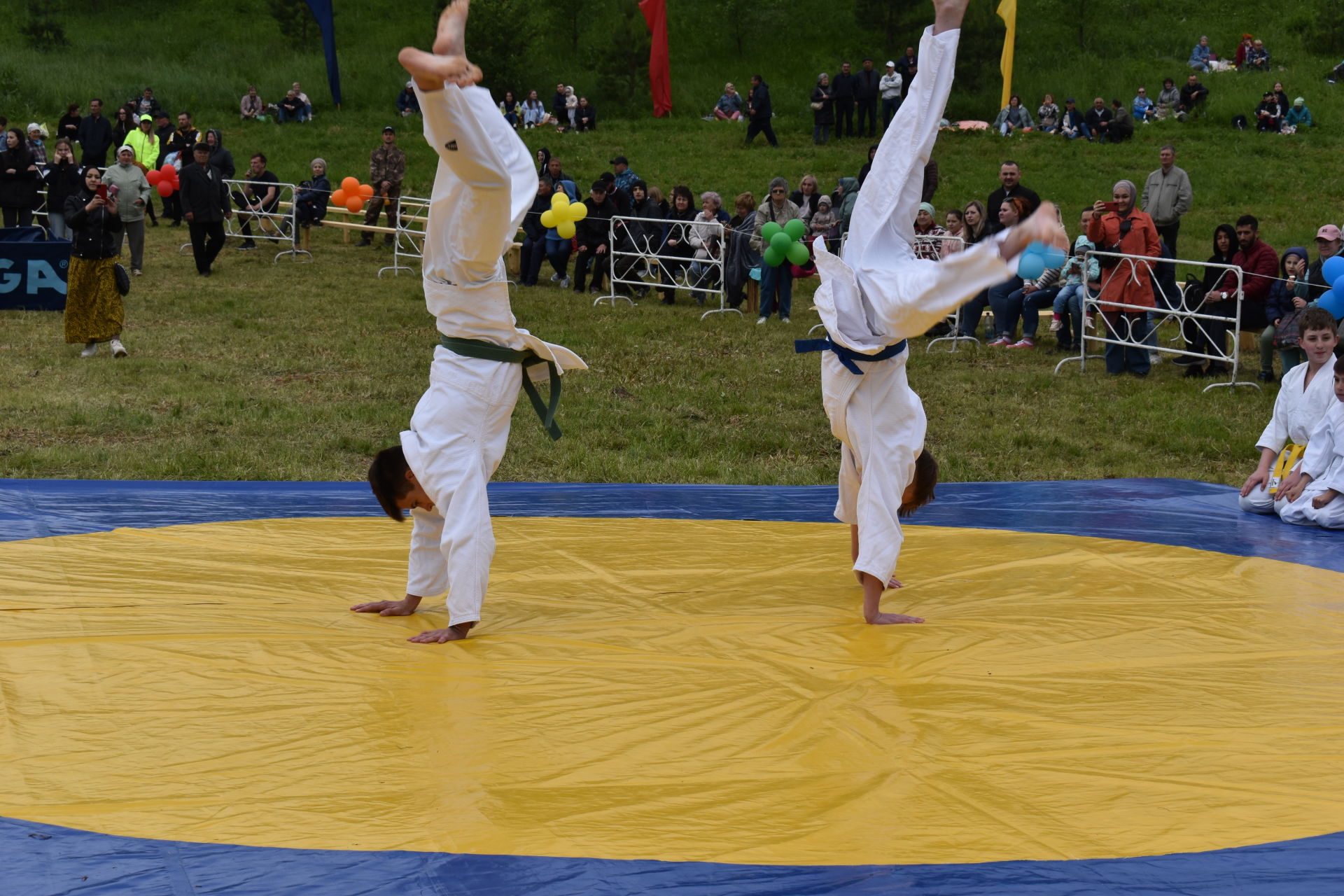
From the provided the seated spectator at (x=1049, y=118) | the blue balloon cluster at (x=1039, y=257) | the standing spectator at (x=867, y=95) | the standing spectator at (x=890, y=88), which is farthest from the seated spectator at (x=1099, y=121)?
the blue balloon cluster at (x=1039, y=257)

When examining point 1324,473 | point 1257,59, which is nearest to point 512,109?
point 1257,59

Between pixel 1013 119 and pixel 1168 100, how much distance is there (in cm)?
317

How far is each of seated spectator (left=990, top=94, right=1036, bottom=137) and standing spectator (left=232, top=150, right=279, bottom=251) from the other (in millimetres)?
12983

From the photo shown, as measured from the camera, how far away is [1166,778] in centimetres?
293

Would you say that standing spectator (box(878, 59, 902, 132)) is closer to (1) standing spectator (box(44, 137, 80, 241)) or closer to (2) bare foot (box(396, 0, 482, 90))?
(1) standing spectator (box(44, 137, 80, 241))

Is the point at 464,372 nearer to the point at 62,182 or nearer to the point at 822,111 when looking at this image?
the point at 62,182

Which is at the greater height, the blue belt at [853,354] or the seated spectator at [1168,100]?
the seated spectator at [1168,100]

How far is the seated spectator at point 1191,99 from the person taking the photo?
24.4 metres

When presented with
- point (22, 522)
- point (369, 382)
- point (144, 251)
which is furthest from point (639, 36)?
point (22, 522)

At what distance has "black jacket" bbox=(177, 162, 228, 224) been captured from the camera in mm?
15180

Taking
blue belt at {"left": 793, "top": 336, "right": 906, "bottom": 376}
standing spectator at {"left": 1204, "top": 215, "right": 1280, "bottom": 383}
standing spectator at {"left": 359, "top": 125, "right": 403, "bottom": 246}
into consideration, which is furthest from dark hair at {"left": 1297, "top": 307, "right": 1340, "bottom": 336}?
standing spectator at {"left": 359, "top": 125, "right": 403, "bottom": 246}

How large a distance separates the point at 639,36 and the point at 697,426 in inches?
924

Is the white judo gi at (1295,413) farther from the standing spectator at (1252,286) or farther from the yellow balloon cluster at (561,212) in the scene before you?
the yellow balloon cluster at (561,212)

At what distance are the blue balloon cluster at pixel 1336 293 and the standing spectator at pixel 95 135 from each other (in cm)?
1749
